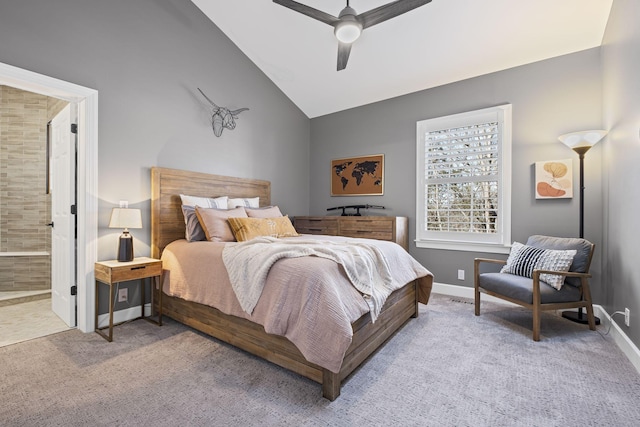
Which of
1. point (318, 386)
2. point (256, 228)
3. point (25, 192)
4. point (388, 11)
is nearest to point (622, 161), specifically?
point (388, 11)

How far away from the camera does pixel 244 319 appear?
2178 mm

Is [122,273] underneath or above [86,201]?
underneath

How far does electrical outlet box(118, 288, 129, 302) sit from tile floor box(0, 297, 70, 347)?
0.47 metres

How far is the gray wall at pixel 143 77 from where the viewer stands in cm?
250

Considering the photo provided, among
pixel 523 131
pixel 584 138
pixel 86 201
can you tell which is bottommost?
pixel 86 201

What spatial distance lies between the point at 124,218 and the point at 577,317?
176 inches

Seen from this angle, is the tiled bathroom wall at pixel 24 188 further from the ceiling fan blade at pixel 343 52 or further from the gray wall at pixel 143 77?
the ceiling fan blade at pixel 343 52

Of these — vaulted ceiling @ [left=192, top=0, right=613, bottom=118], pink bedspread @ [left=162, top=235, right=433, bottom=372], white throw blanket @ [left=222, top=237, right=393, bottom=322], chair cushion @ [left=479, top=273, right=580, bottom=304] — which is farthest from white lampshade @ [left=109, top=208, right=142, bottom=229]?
chair cushion @ [left=479, top=273, right=580, bottom=304]

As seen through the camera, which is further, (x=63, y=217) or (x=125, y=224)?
(x=63, y=217)

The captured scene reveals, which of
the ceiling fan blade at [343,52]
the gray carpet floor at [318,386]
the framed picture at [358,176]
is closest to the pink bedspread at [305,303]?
the gray carpet floor at [318,386]

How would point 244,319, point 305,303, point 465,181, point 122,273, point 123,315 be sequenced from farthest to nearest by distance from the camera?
point 465,181 → point 123,315 → point 122,273 → point 244,319 → point 305,303

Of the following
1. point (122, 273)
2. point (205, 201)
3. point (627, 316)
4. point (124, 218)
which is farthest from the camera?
point (205, 201)

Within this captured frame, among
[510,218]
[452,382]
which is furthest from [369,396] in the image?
[510,218]

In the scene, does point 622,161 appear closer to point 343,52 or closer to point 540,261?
point 540,261
